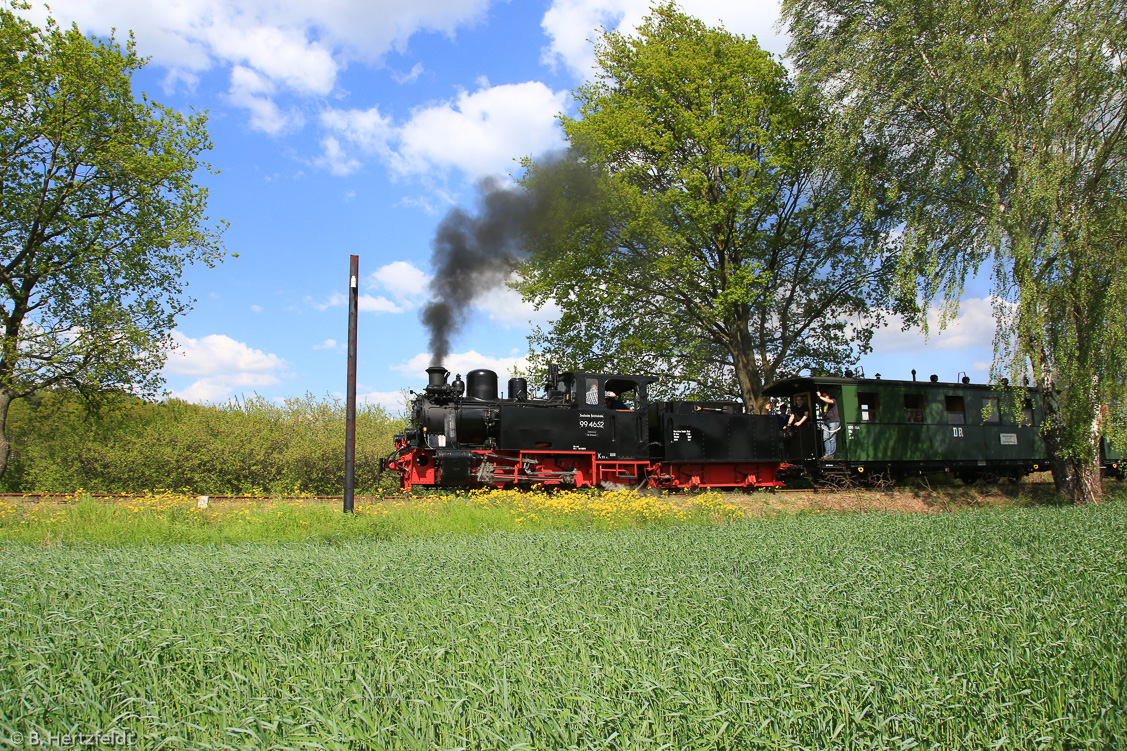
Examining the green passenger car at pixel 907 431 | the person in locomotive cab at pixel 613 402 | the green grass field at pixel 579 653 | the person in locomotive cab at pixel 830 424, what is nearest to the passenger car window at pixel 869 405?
the green passenger car at pixel 907 431

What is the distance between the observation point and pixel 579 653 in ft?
9.57

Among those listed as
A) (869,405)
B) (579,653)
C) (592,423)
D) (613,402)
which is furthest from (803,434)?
(579,653)

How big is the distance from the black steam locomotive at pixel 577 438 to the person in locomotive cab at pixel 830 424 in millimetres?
1273

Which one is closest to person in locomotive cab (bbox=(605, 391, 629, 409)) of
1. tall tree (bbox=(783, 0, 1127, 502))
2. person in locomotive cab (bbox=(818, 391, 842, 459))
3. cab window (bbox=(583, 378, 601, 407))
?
cab window (bbox=(583, 378, 601, 407))

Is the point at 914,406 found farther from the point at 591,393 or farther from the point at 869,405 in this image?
the point at 591,393

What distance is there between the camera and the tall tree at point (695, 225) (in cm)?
2080

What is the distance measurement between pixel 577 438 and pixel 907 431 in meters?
9.36

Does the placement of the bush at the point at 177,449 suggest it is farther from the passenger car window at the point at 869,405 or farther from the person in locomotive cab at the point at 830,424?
the passenger car window at the point at 869,405

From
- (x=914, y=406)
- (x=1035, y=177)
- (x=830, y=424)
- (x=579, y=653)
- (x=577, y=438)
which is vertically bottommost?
(x=579, y=653)

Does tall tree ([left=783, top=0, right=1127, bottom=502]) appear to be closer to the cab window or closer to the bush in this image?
the cab window

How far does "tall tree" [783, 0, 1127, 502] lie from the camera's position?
1237 cm

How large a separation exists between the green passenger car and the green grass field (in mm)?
12365

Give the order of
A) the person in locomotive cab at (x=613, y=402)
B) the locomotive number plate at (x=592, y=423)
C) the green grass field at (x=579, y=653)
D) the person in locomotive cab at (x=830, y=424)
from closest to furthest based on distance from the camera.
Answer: the green grass field at (x=579, y=653) < the locomotive number plate at (x=592, y=423) < the person in locomotive cab at (x=613, y=402) < the person in locomotive cab at (x=830, y=424)

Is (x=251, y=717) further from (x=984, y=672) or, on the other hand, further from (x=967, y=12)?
(x=967, y=12)
